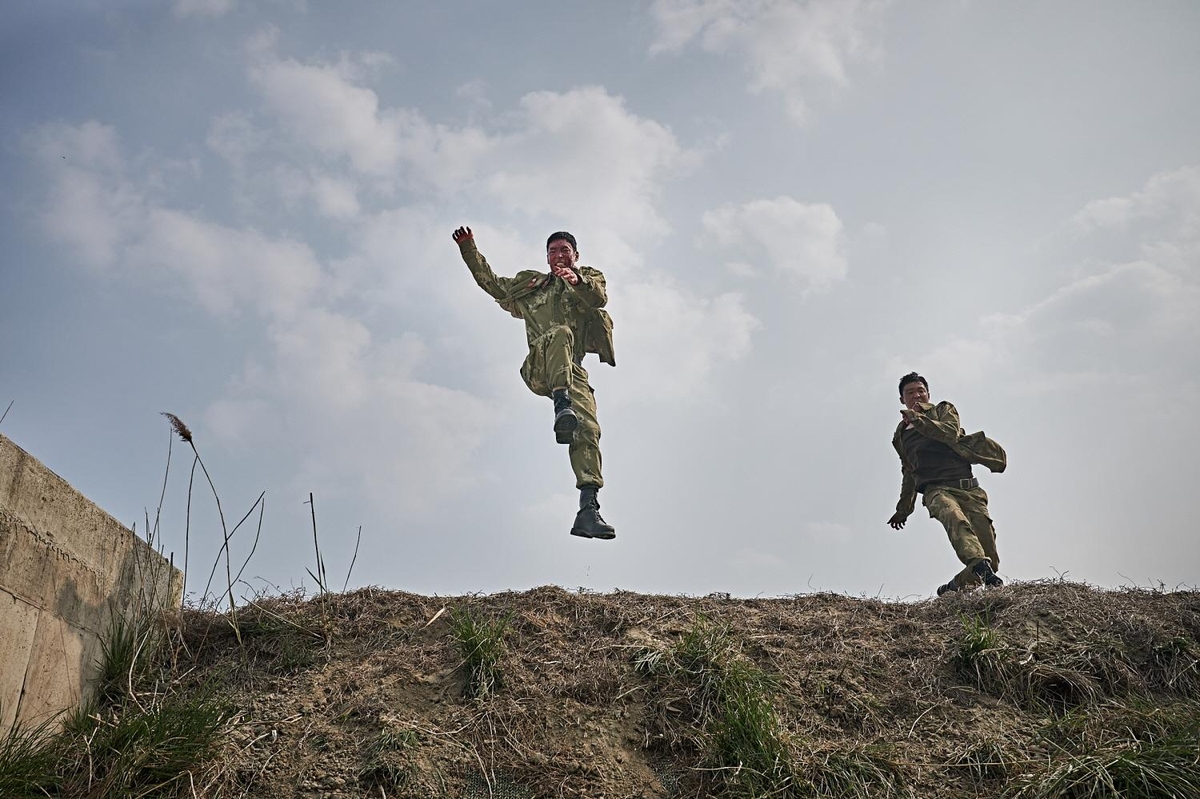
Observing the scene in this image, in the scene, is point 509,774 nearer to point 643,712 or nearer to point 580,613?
point 643,712

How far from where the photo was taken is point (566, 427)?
6879mm

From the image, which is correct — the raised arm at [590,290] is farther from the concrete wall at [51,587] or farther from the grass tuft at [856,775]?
the grass tuft at [856,775]

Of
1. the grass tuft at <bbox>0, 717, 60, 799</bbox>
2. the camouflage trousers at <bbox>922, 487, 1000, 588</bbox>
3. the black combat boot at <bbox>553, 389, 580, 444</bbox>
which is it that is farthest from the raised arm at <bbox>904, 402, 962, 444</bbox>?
the grass tuft at <bbox>0, 717, 60, 799</bbox>

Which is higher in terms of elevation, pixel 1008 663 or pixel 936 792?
pixel 1008 663

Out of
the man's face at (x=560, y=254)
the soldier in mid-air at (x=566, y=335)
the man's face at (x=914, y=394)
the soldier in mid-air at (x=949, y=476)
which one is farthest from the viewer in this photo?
the man's face at (x=914, y=394)

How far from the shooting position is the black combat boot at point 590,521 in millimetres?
6531

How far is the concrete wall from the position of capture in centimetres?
356

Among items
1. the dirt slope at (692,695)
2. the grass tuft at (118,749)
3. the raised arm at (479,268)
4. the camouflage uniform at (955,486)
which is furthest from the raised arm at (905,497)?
the grass tuft at (118,749)

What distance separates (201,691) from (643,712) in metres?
1.99

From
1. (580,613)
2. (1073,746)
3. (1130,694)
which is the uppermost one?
(580,613)

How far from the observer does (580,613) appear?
5070 millimetres

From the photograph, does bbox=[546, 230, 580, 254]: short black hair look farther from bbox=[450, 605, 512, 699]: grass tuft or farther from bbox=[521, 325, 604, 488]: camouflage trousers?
bbox=[450, 605, 512, 699]: grass tuft

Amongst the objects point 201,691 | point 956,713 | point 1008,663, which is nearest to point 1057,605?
point 1008,663

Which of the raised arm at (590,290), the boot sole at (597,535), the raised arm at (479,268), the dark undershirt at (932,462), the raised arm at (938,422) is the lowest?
the boot sole at (597,535)
